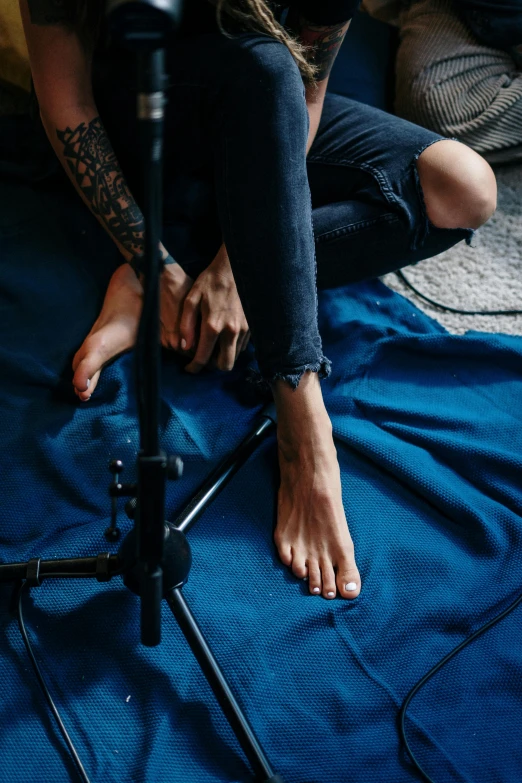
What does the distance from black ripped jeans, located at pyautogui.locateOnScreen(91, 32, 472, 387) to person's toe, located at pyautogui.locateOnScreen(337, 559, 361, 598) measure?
0.23 meters

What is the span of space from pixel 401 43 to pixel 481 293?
0.59 meters

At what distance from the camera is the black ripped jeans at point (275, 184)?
76 centimetres

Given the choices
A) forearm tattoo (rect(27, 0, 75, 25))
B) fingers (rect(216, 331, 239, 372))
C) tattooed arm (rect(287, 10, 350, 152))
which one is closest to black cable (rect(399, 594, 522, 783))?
fingers (rect(216, 331, 239, 372))

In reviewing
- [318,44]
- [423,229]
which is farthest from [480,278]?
[318,44]

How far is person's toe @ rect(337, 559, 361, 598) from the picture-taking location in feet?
2.56

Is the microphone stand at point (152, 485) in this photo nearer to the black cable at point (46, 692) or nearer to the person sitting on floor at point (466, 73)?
the black cable at point (46, 692)

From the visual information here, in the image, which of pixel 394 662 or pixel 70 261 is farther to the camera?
pixel 70 261

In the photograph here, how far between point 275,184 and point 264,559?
0.44 metres

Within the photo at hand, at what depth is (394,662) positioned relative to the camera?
2.44 feet

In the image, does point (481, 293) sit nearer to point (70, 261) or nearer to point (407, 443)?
point (407, 443)

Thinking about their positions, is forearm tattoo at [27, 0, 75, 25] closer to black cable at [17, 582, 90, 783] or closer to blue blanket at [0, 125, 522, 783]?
blue blanket at [0, 125, 522, 783]

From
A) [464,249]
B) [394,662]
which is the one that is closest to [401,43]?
[464,249]

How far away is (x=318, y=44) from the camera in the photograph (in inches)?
34.9

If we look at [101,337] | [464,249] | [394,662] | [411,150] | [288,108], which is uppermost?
[288,108]
